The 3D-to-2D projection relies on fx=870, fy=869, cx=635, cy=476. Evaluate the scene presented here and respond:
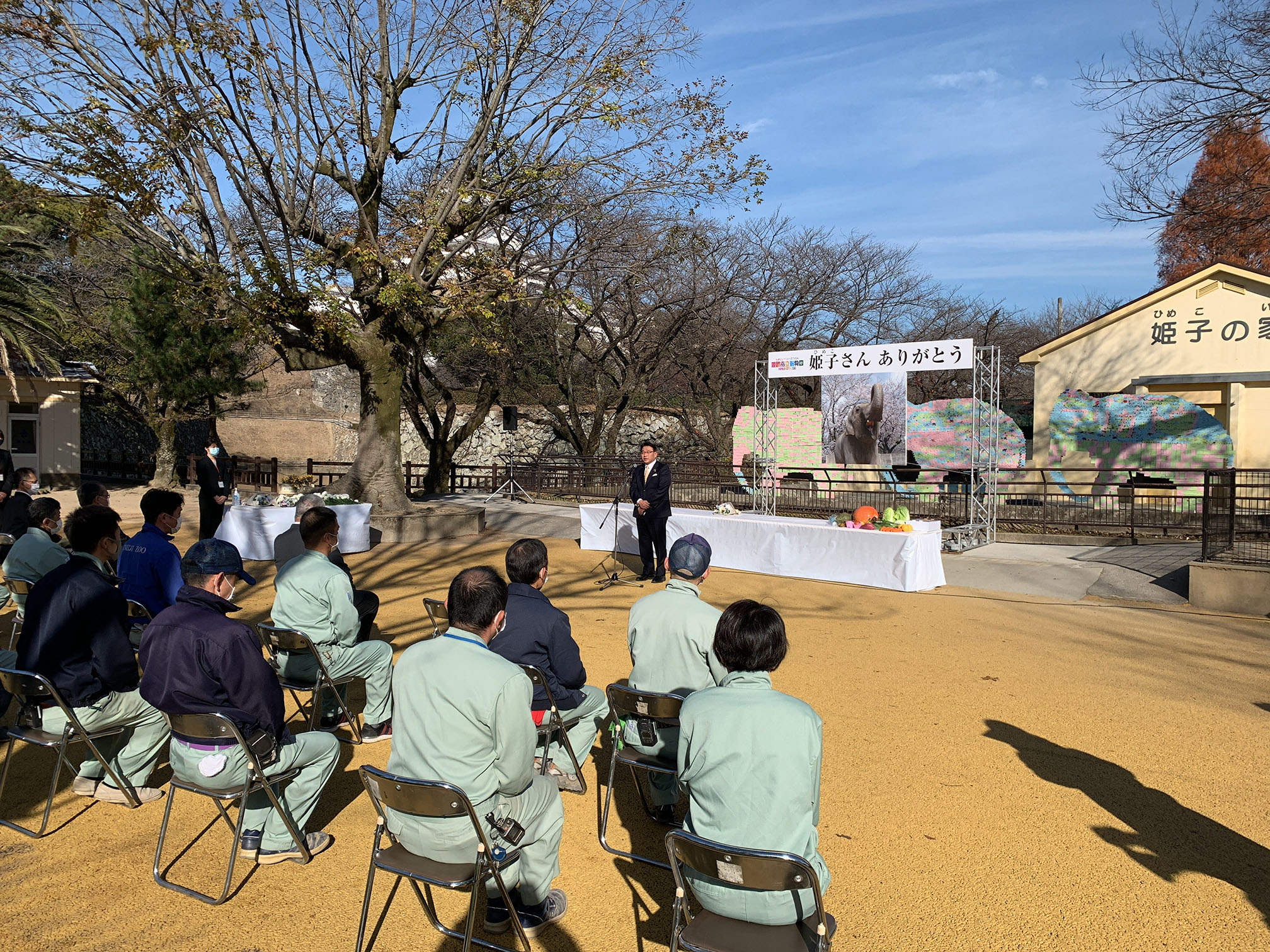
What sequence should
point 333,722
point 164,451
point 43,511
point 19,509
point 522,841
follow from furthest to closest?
point 164,451
point 19,509
point 43,511
point 333,722
point 522,841

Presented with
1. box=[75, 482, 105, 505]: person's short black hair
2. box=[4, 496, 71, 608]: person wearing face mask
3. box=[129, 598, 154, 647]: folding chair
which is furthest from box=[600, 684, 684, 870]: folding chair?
box=[75, 482, 105, 505]: person's short black hair

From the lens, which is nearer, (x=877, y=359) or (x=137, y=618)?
(x=137, y=618)

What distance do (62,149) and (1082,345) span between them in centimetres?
2008

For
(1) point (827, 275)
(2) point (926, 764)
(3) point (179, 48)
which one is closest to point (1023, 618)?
(2) point (926, 764)

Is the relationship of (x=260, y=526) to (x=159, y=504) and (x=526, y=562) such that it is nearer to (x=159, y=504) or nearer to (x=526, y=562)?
(x=159, y=504)

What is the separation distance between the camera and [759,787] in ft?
8.57

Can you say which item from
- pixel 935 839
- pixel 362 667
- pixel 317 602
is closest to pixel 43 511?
pixel 317 602

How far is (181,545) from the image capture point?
1355 centimetres

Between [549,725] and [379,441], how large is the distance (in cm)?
1155

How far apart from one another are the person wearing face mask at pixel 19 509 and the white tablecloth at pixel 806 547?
707 cm

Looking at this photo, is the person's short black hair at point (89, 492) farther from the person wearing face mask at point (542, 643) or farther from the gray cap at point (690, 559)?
the gray cap at point (690, 559)

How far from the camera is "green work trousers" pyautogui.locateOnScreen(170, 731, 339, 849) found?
3578 mm

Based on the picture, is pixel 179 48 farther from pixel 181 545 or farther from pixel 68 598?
pixel 68 598

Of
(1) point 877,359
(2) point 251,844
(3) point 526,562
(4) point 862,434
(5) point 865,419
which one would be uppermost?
(1) point 877,359
